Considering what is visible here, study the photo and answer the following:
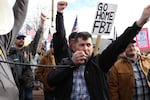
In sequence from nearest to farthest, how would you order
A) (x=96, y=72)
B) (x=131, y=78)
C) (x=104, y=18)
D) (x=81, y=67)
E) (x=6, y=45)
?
(x=6, y=45)
(x=96, y=72)
(x=81, y=67)
(x=131, y=78)
(x=104, y=18)

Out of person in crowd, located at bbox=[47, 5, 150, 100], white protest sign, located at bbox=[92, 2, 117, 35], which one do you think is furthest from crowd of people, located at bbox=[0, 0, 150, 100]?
white protest sign, located at bbox=[92, 2, 117, 35]

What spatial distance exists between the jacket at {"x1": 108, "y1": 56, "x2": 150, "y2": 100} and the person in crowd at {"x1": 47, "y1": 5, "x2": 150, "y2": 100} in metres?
1.36

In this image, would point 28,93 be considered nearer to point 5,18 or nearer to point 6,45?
point 6,45

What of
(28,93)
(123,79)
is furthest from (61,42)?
(28,93)

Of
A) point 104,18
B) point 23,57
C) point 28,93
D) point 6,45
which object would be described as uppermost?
point 104,18

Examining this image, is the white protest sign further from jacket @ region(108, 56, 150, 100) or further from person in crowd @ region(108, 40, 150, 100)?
jacket @ region(108, 56, 150, 100)

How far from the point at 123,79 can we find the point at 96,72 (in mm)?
1540

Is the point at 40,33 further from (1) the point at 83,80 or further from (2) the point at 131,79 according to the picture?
(1) the point at 83,80

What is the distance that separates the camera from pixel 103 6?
205 inches

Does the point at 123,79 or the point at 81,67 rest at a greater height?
the point at 81,67

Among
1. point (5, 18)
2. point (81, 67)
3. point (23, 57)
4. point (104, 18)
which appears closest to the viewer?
point (5, 18)

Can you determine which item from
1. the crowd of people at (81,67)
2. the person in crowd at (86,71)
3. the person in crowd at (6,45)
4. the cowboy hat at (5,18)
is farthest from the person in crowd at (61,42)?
the cowboy hat at (5,18)

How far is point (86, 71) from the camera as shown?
3.71 metres

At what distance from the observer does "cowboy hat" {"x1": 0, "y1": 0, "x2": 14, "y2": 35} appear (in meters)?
2.20
